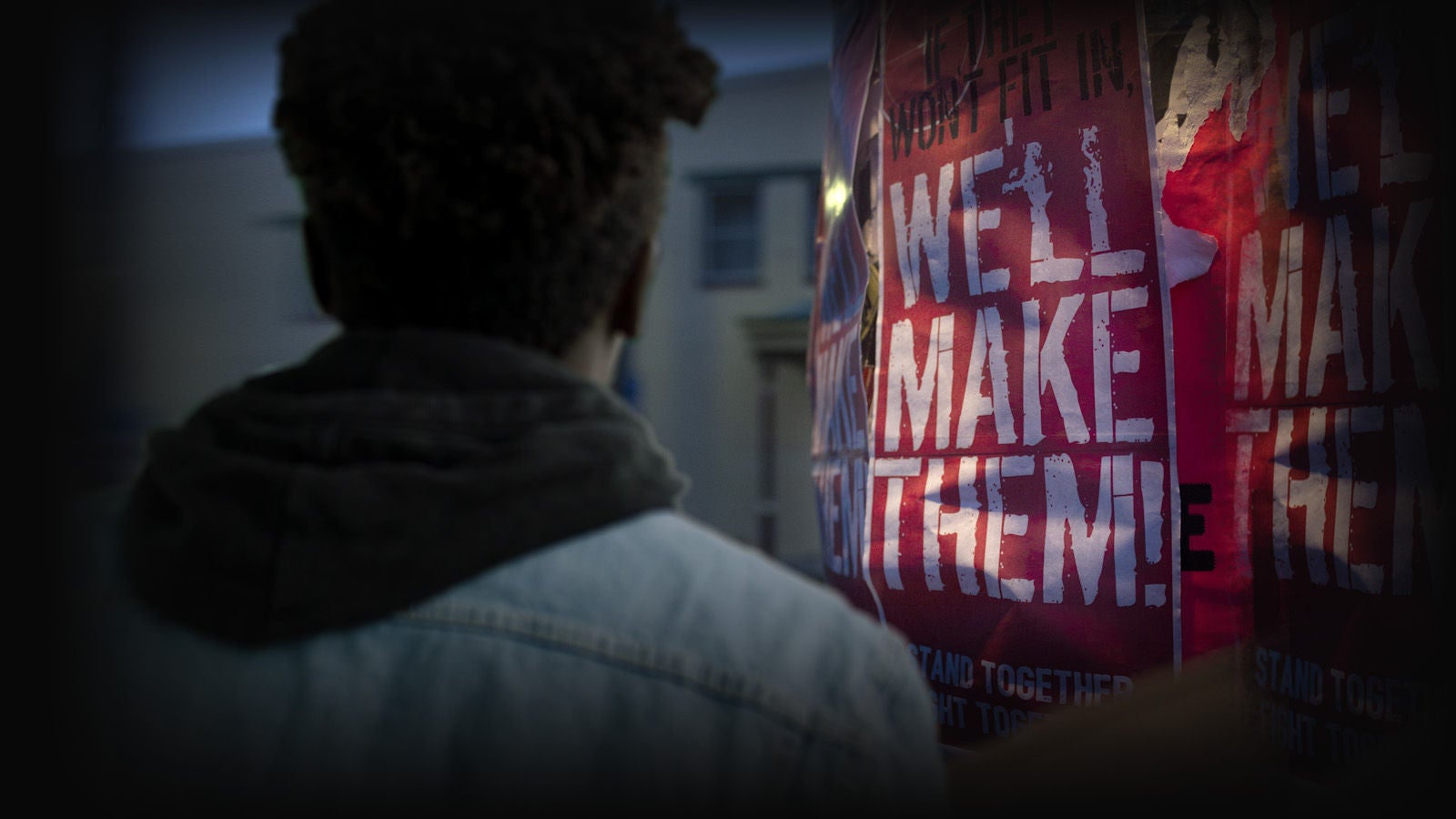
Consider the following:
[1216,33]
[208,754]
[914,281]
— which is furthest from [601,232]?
[1216,33]

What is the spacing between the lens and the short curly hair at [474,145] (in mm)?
801

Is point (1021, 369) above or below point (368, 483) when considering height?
above

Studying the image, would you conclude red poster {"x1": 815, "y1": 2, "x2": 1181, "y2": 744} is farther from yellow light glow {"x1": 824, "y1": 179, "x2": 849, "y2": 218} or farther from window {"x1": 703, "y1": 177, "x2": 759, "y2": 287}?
window {"x1": 703, "y1": 177, "x2": 759, "y2": 287}

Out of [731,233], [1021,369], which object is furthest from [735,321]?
[1021,369]

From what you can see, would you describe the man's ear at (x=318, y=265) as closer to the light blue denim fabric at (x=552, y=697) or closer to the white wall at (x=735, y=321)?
the light blue denim fabric at (x=552, y=697)

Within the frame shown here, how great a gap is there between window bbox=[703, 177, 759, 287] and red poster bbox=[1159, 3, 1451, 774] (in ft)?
29.1

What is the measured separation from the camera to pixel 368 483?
0.74 m

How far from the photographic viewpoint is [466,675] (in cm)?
76

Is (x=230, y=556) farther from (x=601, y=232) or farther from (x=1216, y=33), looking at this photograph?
(x=1216, y=33)

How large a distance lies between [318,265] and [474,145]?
23cm

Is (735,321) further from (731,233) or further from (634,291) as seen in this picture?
(634,291)

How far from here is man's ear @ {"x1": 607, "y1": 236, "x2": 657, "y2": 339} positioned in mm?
930

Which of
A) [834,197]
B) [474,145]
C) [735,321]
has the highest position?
[735,321]

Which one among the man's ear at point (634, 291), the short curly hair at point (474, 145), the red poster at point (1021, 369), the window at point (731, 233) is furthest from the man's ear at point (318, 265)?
the window at point (731, 233)
